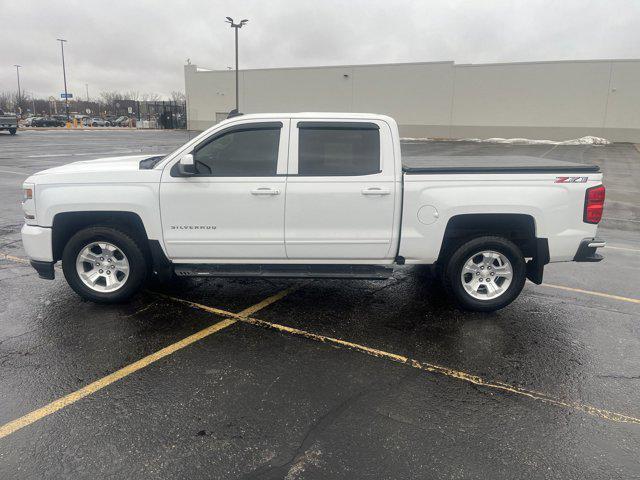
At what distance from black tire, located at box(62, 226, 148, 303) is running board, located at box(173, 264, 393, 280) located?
1.33ft

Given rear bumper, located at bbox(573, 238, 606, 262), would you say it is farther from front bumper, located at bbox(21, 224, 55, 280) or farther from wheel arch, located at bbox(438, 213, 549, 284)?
front bumper, located at bbox(21, 224, 55, 280)

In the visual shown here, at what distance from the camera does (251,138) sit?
16.1 ft

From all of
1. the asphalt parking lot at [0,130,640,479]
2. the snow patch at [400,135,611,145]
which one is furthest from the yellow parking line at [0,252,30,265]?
the snow patch at [400,135,611,145]

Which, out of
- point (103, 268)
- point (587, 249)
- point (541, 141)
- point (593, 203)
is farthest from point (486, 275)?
point (541, 141)

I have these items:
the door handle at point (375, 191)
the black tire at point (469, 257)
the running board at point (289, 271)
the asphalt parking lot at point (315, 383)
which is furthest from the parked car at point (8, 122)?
the black tire at point (469, 257)

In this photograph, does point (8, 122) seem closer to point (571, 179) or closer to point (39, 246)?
point (39, 246)

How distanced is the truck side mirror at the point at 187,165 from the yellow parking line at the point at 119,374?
1466 mm

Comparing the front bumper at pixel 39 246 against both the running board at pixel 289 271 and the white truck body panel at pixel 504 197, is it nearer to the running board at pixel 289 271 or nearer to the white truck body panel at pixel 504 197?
the running board at pixel 289 271

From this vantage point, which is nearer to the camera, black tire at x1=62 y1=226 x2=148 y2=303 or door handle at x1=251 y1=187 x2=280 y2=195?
door handle at x1=251 y1=187 x2=280 y2=195

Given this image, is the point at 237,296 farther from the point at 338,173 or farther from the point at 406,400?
the point at 406,400

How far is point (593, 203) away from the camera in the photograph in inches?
188

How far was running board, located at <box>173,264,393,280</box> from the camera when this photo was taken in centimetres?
495

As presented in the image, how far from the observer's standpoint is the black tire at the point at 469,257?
4.98 meters

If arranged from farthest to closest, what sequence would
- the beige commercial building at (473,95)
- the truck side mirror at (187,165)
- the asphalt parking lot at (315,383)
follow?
the beige commercial building at (473,95) < the truck side mirror at (187,165) < the asphalt parking lot at (315,383)
